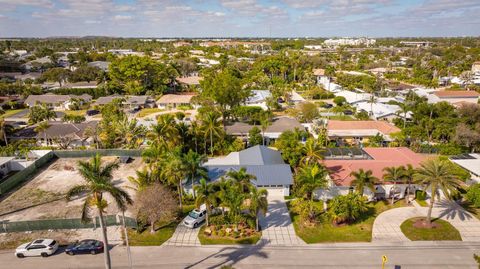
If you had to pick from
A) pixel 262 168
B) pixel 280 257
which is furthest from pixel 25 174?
pixel 280 257

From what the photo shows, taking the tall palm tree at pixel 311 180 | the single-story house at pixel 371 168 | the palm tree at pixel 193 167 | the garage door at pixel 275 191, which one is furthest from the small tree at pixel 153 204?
the single-story house at pixel 371 168

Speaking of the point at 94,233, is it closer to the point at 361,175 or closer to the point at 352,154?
the point at 361,175

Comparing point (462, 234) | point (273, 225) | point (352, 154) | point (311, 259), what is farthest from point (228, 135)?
point (462, 234)

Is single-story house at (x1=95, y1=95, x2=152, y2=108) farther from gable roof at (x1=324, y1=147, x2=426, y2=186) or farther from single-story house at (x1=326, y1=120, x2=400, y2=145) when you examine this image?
gable roof at (x1=324, y1=147, x2=426, y2=186)

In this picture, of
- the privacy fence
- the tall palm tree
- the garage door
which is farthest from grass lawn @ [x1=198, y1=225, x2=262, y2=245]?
the privacy fence

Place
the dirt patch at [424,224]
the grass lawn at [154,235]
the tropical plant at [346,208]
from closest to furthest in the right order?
the grass lawn at [154,235] < the tropical plant at [346,208] < the dirt patch at [424,224]

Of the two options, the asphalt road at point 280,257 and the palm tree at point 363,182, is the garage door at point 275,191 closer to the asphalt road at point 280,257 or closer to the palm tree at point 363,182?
the palm tree at point 363,182
